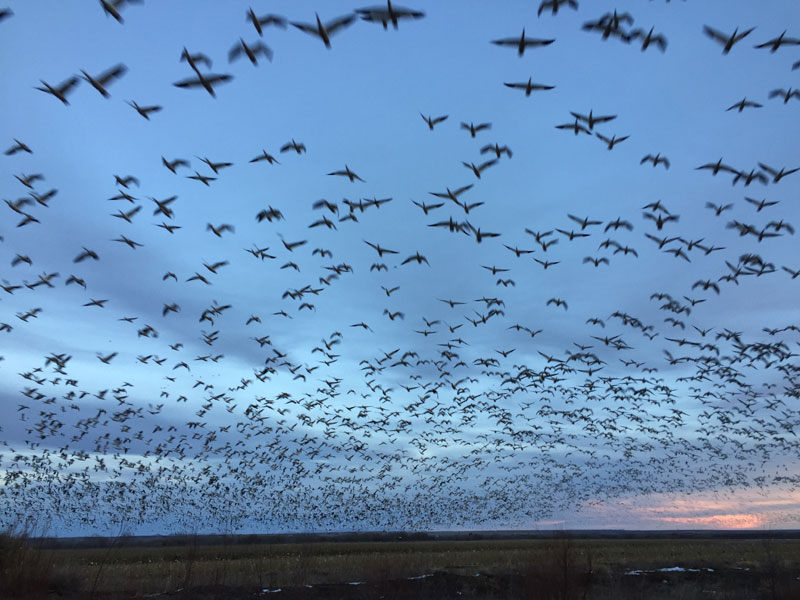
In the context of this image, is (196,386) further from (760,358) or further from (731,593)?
(760,358)

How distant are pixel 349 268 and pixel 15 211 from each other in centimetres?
1341

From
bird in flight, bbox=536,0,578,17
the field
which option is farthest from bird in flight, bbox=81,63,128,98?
the field

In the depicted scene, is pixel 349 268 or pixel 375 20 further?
pixel 349 268

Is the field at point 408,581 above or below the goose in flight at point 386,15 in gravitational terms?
below

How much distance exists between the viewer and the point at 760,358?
34.3m

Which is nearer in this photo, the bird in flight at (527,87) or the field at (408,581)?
the bird in flight at (527,87)

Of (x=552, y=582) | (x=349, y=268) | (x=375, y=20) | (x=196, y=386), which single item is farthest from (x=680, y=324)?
(x=196, y=386)

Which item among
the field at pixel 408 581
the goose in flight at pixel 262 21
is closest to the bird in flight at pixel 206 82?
the goose in flight at pixel 262 21

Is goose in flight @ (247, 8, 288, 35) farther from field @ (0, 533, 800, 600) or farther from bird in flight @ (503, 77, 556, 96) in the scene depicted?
field @ (0, 533, 800, 600)

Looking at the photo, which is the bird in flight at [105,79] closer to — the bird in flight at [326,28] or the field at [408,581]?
the bird in flight at [326,28]

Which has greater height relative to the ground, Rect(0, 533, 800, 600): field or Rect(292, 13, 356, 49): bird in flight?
Rect(292, 13, 356, 49): bird in flight

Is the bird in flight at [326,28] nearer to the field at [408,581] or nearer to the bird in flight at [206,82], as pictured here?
the bird in flight at [206,82]

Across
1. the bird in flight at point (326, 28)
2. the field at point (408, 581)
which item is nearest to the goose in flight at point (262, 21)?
the bird in flight at point (326, 28)

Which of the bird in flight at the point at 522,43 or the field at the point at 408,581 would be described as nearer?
the bird in flight at the point at 522,43
